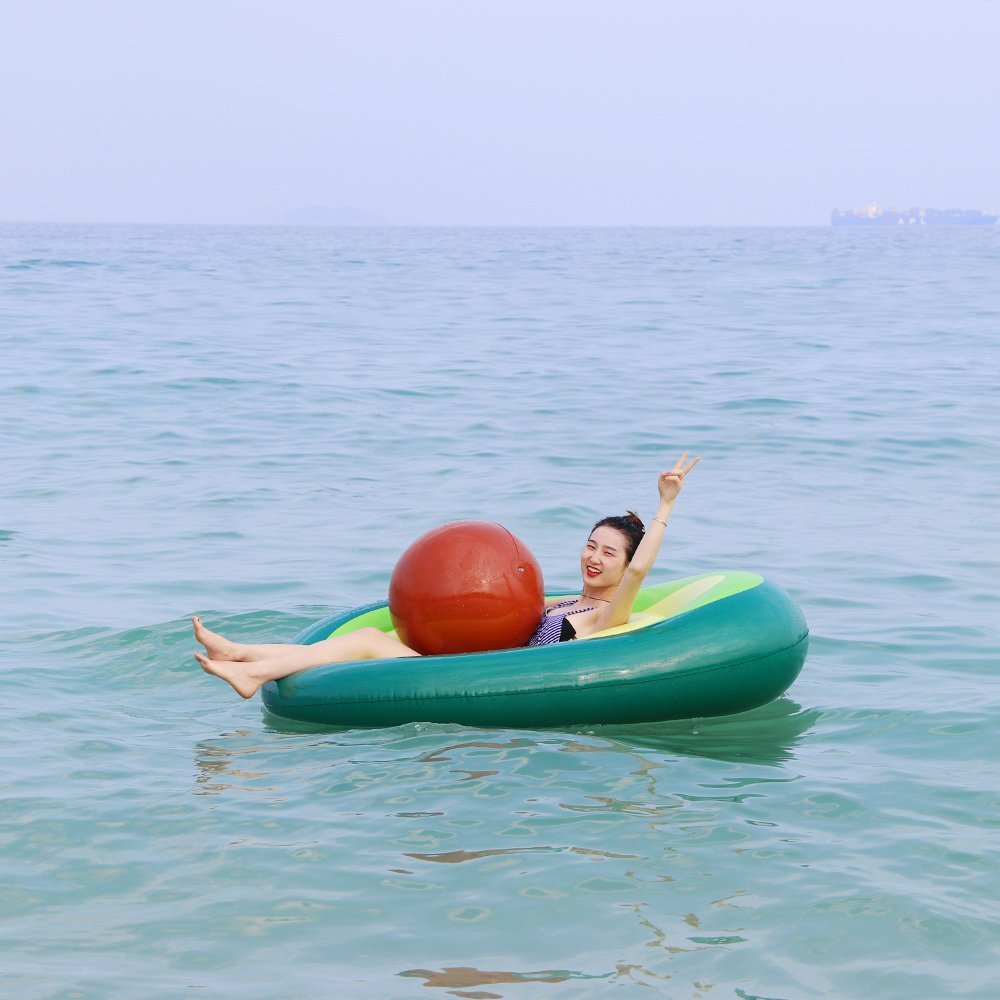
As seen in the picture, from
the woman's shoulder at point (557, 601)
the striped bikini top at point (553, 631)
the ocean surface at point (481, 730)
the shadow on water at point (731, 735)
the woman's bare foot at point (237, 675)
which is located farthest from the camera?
the woman's shoulder at point (557, 601)

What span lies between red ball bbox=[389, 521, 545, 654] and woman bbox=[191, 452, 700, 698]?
162mm

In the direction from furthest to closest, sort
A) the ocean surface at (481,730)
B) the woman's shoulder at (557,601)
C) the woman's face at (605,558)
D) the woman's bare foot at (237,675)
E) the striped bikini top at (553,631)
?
the woman's shoulder at (557,601), the woman's face at (605,558), the striped bikini top at (553,631), the woman's bare foot at (237,675), the ocean surface at (481,730)

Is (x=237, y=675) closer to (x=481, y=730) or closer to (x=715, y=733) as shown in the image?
(x=481, y=730)

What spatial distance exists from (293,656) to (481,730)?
81 centimetres

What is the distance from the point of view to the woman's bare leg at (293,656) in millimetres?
5336

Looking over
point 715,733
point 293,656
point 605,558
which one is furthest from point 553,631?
point 293,656

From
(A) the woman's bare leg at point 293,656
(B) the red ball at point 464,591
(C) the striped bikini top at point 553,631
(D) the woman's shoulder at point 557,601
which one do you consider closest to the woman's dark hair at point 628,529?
(D) the woman's shoulder at point 557,601

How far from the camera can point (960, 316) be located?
940 inches

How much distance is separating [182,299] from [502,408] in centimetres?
1475

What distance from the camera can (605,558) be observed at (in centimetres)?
591

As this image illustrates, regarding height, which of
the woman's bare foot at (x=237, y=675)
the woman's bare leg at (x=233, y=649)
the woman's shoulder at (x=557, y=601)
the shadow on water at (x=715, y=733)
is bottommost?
the shadow on water at (x=715, y=733)

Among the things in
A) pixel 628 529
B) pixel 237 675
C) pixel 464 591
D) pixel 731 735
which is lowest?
pixel 731 735

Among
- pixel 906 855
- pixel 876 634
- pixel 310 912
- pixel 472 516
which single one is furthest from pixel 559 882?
pixel 472 516

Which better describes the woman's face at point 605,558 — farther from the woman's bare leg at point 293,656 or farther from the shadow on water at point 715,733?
the woman's bare leg at point 293,656
